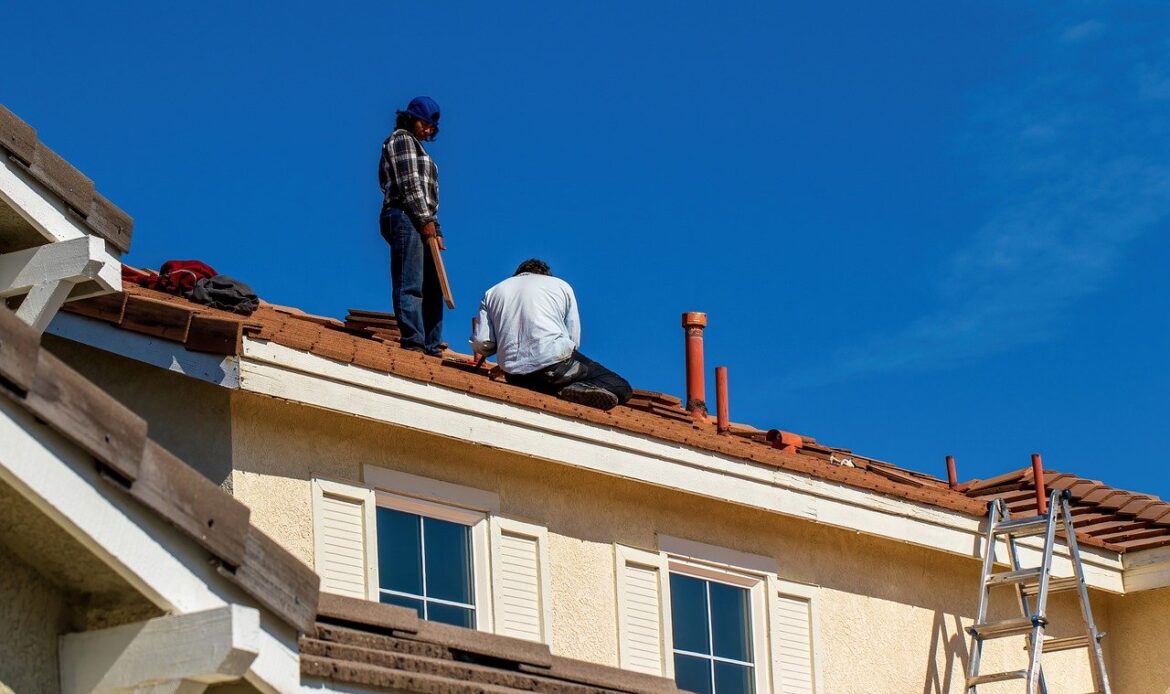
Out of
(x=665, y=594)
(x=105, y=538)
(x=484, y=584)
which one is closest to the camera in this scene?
(x=105, y=538)

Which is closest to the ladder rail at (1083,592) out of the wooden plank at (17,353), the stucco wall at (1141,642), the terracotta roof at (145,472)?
the stucco wall at (1141,642)

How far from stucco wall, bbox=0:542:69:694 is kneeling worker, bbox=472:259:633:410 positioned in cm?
658

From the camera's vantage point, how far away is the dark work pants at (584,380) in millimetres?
13125

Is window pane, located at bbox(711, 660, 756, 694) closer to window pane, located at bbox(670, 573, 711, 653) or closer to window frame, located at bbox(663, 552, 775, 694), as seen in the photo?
window frame, located at bbox(663, 552, 775, 694)

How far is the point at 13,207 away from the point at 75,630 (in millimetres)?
3536

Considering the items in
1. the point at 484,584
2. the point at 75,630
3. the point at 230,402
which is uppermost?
the point at 230,402

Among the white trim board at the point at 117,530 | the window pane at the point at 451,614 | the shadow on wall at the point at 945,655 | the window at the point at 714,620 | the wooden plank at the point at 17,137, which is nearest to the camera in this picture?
the white trim board at the point at 117,530

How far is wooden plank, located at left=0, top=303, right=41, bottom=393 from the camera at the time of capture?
18.9ft

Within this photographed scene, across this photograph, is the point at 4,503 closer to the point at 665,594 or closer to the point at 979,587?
the point at 665,594

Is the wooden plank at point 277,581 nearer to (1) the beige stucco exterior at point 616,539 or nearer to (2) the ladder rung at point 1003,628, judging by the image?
(1) the beige stucco exterior at point 616,539

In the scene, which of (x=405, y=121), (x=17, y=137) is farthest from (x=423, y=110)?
(x=17, y=137)

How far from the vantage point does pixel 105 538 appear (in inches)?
235

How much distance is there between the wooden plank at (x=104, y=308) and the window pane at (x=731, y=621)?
434cm

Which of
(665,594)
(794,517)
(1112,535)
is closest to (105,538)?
(665,594)
